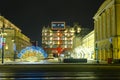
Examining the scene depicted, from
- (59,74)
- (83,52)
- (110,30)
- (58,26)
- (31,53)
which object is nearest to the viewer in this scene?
(59,74)

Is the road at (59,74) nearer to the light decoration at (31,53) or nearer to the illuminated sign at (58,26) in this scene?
the light decoration at (31,53)

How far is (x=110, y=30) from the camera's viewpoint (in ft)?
350

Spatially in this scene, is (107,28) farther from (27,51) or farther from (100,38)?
(27,51)

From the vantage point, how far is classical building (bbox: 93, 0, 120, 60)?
97.7 meters

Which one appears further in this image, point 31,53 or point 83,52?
point 83,52

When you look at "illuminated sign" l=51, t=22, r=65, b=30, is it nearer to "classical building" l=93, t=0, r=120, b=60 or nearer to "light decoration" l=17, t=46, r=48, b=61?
"light decoration" l=17, t=46, r=48, b=61

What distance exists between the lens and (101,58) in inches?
4761

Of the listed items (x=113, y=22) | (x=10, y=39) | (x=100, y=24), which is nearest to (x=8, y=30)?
(x=10, y=39)

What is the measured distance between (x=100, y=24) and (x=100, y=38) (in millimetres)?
5110

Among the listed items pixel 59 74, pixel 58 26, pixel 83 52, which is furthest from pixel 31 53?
pixel 59 74

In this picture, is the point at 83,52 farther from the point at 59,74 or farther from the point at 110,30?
the point at 59,74

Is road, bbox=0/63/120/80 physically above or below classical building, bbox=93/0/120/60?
below

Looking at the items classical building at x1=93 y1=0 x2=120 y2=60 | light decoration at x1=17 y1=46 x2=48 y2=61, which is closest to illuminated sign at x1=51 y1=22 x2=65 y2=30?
light decoration at x1=17 y1=46 x2=48 y2=61

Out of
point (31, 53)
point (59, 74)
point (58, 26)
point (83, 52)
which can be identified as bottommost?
point (59, 74)
